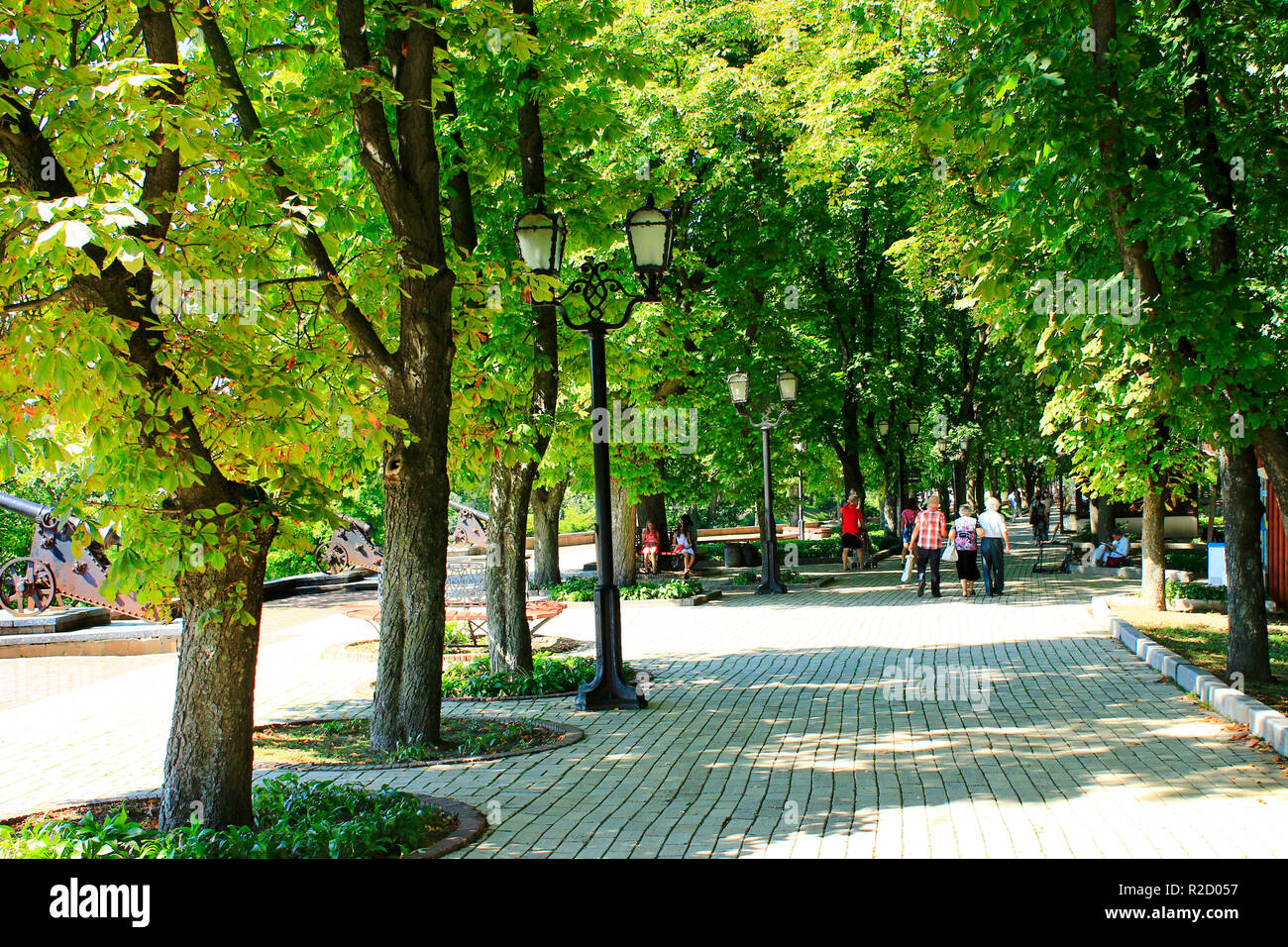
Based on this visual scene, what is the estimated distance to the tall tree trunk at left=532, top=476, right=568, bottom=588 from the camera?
24.0 meters

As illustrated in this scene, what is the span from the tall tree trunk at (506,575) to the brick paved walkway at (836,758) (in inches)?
47.4

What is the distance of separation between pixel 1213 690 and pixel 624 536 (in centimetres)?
1468

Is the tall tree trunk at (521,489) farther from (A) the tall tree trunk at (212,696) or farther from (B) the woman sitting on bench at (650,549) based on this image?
(B) the woman sitting on bench at (650,549)

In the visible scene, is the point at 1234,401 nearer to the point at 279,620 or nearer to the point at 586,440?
the point at 586,440

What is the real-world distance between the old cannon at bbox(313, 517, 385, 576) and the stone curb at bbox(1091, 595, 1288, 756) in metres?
15.5

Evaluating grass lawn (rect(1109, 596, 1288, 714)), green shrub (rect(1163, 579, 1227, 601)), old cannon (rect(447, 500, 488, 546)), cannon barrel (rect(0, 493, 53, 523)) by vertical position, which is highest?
cannon barrel (rect(0, 493, 53, 523))

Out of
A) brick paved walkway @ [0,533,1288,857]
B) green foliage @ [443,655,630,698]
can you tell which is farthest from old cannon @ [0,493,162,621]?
green foliage @ [443,655,630,698]

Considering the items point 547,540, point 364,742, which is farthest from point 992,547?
point 364,742

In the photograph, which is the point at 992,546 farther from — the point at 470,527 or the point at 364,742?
the point at 364,742

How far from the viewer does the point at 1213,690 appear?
30.3 ft

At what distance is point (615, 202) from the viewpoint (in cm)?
1181

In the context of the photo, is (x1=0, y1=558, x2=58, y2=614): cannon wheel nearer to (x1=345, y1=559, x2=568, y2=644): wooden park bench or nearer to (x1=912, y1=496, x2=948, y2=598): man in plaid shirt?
(x1=345, y1=559, x2=568, y2=644): wooden park bench
